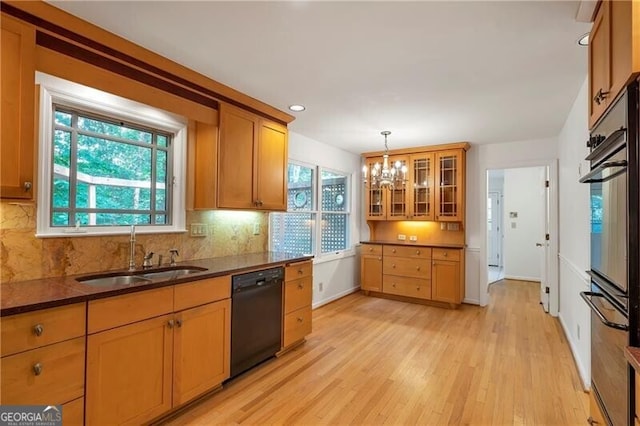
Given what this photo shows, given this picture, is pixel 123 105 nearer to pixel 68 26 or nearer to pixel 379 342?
pixel 68 26

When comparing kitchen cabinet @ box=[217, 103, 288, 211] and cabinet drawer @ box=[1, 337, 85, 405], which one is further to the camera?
kitchen cabinet @ box=[217, 103, 288, 211]

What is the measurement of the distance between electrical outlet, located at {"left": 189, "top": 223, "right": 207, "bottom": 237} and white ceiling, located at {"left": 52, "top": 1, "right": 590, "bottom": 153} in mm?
1279

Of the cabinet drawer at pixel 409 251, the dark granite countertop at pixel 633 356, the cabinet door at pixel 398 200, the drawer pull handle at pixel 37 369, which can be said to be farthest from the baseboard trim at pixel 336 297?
the dark granite countertop at pixel 633 356

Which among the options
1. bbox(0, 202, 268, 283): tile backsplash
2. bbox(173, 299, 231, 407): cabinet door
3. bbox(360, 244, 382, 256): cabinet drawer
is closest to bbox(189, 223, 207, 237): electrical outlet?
bbox(0, 202, 268, 283): tile backsplash

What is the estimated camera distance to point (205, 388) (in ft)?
7.50

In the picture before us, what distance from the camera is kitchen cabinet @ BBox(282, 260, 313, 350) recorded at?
10.0 feet

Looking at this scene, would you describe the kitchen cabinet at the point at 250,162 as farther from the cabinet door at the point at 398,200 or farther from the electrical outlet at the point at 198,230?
the cabinet door at the point at 398,200

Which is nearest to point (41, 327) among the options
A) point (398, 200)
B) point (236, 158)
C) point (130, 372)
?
point (130, 372)

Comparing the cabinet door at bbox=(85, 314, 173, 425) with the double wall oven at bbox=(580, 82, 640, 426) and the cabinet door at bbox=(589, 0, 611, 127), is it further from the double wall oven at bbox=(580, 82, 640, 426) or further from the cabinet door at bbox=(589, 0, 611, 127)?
the cabinet door at bbox=(589, 0, 611, 127)

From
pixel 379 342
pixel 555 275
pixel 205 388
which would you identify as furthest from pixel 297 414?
pixel 555 275

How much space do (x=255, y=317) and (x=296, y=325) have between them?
61 centimetres

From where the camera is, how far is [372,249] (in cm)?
534

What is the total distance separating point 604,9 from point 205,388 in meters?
3.20

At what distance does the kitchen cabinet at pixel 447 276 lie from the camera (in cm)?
462
